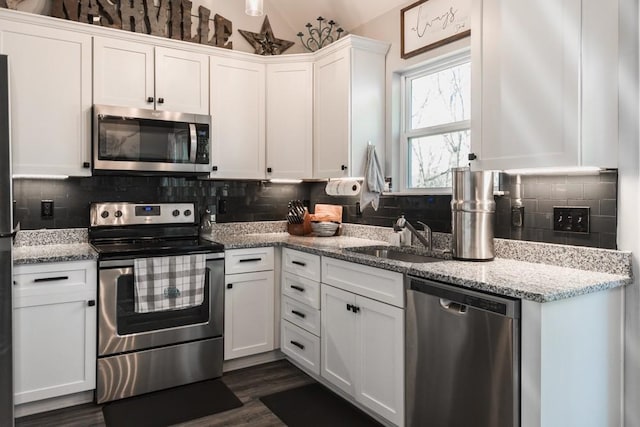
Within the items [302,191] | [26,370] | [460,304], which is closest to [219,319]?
[26,370]

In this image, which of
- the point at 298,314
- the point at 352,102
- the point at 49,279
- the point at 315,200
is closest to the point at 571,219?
the point at 352,102

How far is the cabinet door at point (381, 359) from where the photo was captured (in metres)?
2.21

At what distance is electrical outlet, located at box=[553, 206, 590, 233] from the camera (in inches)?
81.2

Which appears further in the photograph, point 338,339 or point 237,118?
point 237,118

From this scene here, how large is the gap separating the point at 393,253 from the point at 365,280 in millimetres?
598

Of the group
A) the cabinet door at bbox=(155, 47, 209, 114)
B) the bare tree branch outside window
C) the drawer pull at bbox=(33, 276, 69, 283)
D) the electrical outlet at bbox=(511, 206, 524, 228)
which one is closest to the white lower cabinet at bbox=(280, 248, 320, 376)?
the bare tree branch outside window

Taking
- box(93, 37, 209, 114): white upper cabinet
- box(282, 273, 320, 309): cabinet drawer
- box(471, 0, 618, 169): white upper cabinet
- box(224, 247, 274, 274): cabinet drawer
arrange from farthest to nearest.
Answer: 1. box(224, 247, 274, 274): cabinet drawer
2. box(93, 37, 209, 114): white upper cabinet
3. box(282, 273, 320, 309): cabinet drawer
4. box(471, 0, 618, 169): white upper cabinet

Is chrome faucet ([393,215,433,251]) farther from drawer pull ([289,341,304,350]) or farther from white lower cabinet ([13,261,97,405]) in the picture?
white lower cabinet ([13,261,97,405])

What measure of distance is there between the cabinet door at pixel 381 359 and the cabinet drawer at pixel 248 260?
96 centimetres

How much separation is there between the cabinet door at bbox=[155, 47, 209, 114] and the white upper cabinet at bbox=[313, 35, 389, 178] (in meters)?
0.90

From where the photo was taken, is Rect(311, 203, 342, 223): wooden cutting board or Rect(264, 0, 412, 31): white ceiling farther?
Rect(311, 203, 342, 223): wooden cutting board

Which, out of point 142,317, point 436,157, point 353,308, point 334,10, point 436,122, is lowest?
point 142,317

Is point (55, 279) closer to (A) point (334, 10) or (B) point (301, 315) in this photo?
(B) point (301, 315)

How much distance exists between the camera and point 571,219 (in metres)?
2.12
